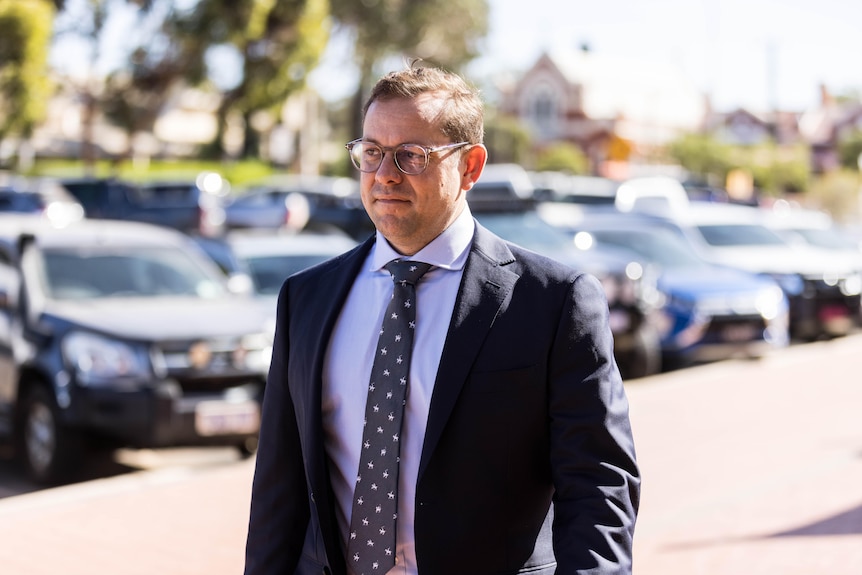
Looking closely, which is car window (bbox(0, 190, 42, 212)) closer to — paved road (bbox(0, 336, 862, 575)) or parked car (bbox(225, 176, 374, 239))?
parked car (bbox(225, 176, 374, 239))

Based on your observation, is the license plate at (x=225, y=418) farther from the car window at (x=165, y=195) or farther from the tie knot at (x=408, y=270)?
the car window at (x=165, y=195)

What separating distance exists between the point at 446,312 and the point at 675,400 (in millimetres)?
8871

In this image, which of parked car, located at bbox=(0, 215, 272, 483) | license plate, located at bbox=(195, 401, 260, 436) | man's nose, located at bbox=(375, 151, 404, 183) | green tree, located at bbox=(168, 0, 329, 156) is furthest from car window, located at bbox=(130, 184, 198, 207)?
man's nose, located at bbox=(375, 151, 404, 183)

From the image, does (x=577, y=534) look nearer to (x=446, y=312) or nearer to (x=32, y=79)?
(x=446, y=312)

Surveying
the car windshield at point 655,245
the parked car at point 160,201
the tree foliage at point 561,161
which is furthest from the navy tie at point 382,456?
the tree foliage at point 561,161

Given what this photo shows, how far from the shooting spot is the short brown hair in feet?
8.88

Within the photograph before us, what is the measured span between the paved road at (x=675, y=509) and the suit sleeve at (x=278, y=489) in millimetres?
3260

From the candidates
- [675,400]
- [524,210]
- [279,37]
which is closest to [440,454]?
[675,400]

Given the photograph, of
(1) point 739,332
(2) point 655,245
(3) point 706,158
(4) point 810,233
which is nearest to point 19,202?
(2) point 655,245

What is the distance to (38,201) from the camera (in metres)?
22.8

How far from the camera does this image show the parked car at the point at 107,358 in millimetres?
7953

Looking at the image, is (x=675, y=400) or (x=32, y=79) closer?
(x=675, y=400)

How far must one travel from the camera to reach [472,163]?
112 inches

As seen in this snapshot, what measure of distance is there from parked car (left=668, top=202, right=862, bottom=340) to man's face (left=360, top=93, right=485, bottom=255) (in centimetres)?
1343
